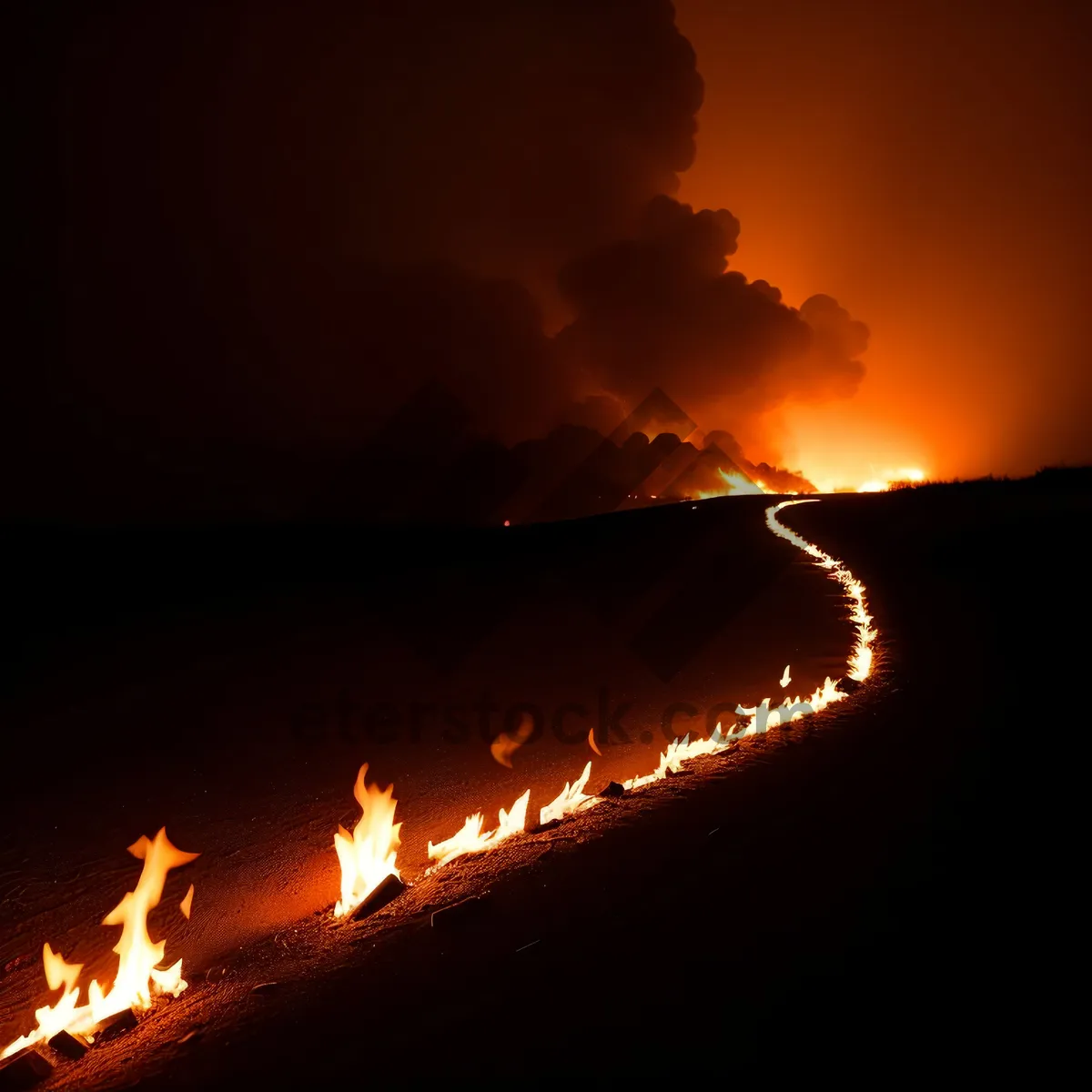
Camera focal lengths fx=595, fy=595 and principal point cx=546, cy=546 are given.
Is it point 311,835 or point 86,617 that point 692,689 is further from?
point 86,617

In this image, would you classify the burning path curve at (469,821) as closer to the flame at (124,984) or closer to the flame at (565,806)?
the flame at (565,806)

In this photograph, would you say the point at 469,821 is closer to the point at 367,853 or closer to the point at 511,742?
the point at 367,853

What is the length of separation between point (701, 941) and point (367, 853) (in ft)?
7.54

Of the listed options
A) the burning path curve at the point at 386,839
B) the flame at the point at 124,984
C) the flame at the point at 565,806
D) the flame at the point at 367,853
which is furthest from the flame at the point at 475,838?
the flame at the point at 124,984

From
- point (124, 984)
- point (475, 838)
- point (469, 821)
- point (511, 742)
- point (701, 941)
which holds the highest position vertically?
point (511, 742)

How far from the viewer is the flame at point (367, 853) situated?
3787 millimetres

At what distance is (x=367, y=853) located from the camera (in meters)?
4.03

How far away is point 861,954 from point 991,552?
16596 millimetres

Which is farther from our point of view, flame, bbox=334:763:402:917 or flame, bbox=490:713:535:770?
flame, bbox=490:713:535:770

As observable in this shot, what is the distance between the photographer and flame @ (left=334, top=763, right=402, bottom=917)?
12.4 ft

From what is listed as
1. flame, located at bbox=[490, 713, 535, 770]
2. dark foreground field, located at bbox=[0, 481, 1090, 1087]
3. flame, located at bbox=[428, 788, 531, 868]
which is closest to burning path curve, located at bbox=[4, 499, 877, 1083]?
flame, located at bbox=[428, 788, 531, 868]

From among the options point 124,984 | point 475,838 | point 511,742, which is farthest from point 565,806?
point 511,742

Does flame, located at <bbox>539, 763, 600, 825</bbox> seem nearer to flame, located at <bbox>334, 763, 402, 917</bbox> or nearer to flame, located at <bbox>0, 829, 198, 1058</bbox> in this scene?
flame, located at <bbox>334, 763, 402, 917</bbox>

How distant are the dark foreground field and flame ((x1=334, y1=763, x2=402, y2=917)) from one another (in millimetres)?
295
